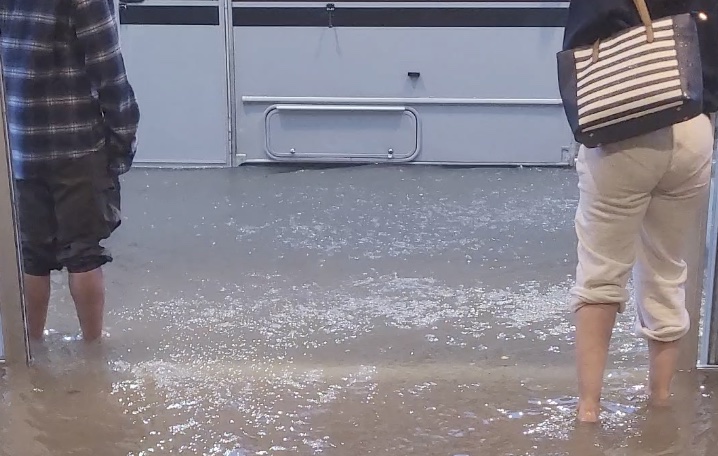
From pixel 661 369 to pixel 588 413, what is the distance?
171 mm

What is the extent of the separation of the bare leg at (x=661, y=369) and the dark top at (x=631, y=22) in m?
0.44

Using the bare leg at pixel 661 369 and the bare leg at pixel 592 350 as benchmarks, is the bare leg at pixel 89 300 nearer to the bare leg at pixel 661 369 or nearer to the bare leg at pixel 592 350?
the bare leg at pixel 592 350

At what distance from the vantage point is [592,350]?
1.52m

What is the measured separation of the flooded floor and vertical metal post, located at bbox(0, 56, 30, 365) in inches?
2.5

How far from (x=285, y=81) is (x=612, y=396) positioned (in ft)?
9.11

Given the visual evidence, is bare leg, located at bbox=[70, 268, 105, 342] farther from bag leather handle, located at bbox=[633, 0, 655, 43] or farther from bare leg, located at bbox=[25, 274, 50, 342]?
bag leather handle, located at bbox=[633, 0, 655, 43]

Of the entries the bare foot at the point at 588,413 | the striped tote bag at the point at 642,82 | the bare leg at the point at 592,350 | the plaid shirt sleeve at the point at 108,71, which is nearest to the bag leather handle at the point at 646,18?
the striped tote bag at the point at 642,82

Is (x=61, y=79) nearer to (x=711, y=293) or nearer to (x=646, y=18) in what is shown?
(x=646, y=18)

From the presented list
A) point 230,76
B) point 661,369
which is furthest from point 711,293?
point 230,76

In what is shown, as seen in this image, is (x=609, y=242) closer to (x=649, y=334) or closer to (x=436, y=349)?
(x=649, y=334)

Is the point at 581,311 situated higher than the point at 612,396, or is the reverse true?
the point at 581,311

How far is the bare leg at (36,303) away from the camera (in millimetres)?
1953

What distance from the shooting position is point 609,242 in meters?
1.42

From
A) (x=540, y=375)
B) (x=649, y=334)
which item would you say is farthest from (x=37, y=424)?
(x=649, y=334)
